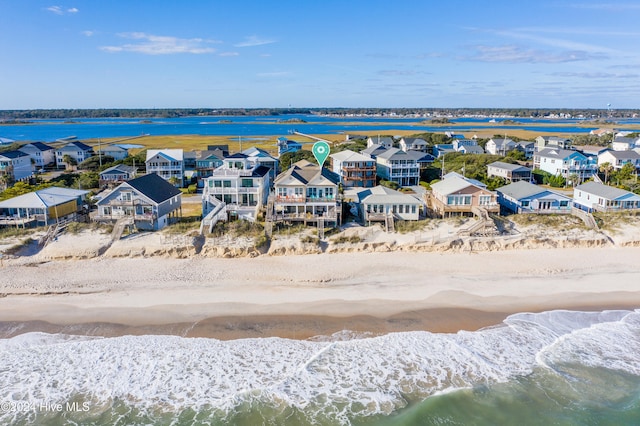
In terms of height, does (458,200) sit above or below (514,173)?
below

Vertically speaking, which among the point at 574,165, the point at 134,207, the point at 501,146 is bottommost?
the point at 134,207

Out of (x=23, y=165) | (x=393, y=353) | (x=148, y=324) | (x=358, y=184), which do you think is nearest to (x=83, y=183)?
(x=23, y=165)

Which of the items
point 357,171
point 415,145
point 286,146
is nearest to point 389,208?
point 357,171

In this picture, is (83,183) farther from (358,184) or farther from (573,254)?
(573,254)

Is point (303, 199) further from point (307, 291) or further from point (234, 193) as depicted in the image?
point (307, 291)

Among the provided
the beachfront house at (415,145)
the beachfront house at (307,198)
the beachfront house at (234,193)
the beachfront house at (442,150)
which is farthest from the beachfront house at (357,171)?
the beachfront house at (415,145)

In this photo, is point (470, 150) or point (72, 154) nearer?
point (72, 154)

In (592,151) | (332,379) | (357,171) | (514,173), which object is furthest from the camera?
(592,151)
